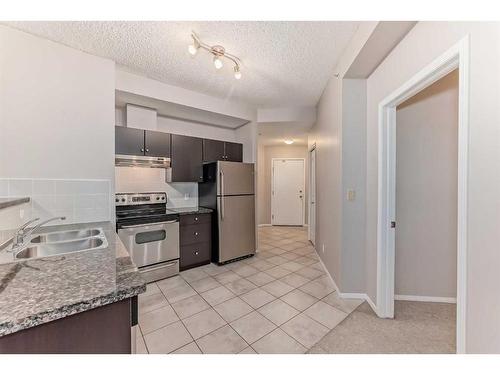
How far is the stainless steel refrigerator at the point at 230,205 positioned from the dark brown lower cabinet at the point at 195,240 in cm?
10

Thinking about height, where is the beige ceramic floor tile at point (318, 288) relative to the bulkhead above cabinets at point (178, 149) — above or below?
below

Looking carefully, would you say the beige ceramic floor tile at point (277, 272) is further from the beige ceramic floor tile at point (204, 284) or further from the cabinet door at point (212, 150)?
the cabinet door at point (212, 150)

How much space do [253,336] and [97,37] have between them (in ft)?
9.54

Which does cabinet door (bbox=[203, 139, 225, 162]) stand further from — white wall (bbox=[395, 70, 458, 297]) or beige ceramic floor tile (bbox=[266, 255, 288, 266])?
white wall (bbox=[395, 70, 458, 297])

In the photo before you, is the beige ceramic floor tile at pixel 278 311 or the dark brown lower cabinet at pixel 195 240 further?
the dark brown lower cabinet at pixel 195 240

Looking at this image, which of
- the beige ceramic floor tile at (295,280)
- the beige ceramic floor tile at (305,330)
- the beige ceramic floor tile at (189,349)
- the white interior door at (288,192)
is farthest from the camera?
the white interior door at (288,192)

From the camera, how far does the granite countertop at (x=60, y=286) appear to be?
2.05ft

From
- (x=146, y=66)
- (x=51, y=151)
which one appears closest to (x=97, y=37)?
(x=146, y=66)

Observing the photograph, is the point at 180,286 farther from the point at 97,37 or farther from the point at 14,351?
the point at 97,37

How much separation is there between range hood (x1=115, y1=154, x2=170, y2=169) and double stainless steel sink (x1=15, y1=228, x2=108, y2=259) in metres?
1.05

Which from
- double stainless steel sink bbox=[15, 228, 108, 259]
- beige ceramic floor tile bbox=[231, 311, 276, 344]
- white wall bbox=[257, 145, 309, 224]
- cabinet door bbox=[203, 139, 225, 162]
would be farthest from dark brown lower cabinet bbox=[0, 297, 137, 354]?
white wall bbox=[257, 145, 309, 224]

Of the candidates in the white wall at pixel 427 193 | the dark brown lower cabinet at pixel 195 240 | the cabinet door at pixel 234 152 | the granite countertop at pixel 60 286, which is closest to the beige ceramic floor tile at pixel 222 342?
the granite countertop at pixel 60 286

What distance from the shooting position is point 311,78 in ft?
8.50

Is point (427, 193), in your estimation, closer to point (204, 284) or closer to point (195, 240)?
point (204, 284)
